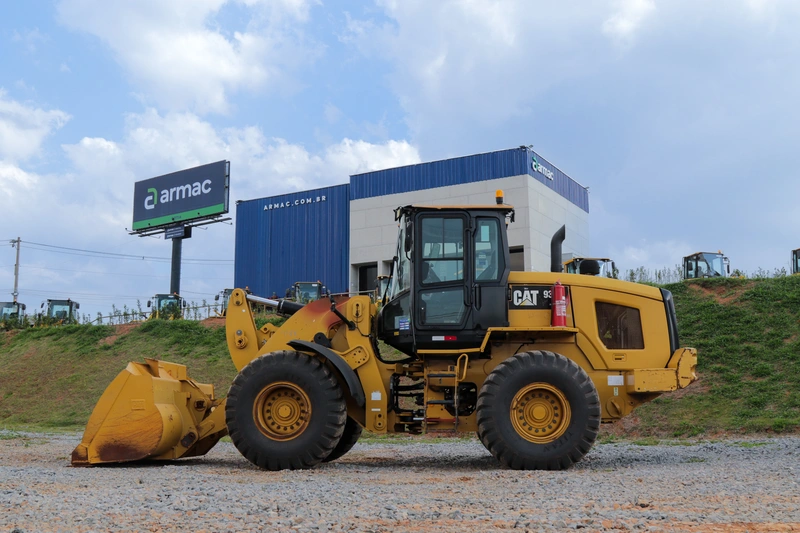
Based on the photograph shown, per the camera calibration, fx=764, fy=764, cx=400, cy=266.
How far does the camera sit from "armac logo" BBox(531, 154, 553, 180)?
39.4m

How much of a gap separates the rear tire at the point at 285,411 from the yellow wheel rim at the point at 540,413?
215cm

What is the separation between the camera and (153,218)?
5147 cm

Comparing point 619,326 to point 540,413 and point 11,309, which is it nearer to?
point 540,413

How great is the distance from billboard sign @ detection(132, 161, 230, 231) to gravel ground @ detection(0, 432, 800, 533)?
3838 cm

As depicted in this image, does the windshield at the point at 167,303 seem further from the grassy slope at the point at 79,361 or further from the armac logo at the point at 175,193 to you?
the armac logo at the point at 175,193

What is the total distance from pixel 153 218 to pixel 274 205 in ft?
31.2

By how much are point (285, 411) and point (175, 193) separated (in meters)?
43.2

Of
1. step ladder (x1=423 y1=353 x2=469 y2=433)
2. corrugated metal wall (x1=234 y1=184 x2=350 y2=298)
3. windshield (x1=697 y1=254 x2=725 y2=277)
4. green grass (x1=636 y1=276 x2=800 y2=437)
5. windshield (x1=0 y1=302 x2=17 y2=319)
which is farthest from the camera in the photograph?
corrugated metal wall (x1=234 y1=184 x2=350 y2=298)

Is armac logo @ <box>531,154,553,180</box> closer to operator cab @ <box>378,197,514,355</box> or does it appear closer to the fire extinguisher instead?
operator cab @ <box>378,197,514,355</box>

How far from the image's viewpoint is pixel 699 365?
793 inches

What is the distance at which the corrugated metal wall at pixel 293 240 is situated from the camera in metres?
44.3

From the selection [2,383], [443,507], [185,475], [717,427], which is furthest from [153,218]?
[443,507]

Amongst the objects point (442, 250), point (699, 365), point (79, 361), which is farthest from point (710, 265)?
point (79, 361)

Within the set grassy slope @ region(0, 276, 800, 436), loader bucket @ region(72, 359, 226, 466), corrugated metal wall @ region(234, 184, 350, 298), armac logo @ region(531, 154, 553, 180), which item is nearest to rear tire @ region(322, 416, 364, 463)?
loader bucket @ region(72, 359, 226, 466)
